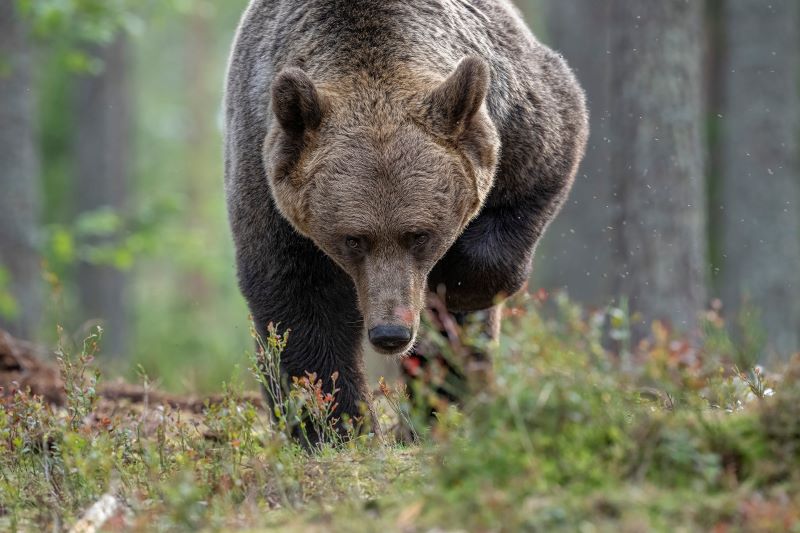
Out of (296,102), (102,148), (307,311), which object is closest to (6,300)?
(307,311)

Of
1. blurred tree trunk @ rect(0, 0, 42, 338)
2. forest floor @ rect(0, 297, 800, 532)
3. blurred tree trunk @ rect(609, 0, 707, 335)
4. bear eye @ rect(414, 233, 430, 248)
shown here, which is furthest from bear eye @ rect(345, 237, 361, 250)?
blurred tree trunk @ rect(0, 0, 42, 338)

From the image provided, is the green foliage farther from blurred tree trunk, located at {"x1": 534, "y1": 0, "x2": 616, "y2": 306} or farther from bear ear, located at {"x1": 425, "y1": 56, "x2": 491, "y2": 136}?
blurred tree trunk, located at {"x1": 534, "y1": 0, "x2": 616, "y2": 306}

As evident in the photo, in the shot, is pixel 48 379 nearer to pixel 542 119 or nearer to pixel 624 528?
pixel 542 119

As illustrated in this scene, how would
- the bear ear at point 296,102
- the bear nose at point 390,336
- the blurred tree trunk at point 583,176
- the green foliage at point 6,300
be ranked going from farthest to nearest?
the blurred tree trunk at point 583,176 → the green foliage at point 6,300 → the bear ear at point 296,102 → the bear nose at point 390,336

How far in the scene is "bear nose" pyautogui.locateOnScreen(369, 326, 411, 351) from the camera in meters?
5.03

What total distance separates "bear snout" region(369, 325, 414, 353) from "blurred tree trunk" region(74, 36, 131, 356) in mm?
16398

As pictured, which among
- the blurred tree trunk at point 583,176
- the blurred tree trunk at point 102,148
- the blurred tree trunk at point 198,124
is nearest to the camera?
the blurred tree trunk at point 583,176

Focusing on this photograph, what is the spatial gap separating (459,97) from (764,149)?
38.1 feet

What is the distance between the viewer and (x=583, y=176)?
17.4 m

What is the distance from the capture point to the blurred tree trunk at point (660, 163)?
10.1 meters

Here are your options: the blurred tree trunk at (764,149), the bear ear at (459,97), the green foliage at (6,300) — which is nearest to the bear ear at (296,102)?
the bear ear at (459,97)

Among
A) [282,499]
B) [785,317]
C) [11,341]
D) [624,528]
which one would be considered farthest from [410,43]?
[785,317]

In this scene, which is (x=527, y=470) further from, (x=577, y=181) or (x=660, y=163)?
(x=577, y=181)

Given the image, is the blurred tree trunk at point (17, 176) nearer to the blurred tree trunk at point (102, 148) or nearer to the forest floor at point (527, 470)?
the blurred tree trunk at point (102, 148)
